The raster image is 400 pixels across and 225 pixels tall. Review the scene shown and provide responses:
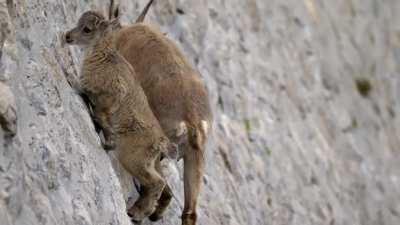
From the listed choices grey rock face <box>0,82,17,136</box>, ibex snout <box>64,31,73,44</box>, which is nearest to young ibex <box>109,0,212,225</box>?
ibex snout <box>64,31,73,44</box>

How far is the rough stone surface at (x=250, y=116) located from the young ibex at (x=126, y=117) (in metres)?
0.19

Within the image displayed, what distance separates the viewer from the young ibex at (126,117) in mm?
9234

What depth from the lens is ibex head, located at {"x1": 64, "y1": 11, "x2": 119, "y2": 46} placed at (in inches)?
384

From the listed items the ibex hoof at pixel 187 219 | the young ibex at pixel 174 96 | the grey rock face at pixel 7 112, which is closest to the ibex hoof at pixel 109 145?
the young ibex at pixel 174 96

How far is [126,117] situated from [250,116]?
18.3 feet

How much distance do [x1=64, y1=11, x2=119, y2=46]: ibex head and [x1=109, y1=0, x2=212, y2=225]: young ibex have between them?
0.44 m


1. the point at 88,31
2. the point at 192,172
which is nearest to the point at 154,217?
the point at 192,172

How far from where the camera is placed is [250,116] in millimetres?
14797

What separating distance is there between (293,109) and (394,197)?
9.71 ft

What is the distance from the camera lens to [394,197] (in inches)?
714

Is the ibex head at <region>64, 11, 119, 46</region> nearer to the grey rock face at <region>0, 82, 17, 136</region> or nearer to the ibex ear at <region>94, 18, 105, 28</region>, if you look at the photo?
the ibex ear at <region>94, 18, 105, 28</region>

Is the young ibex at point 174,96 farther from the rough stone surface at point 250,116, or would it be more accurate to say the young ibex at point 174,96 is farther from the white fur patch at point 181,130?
the rough stone surface at point 250,116

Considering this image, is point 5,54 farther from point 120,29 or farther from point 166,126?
point 120,29

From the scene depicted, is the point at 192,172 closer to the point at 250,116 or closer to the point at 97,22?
the point at 97,22
